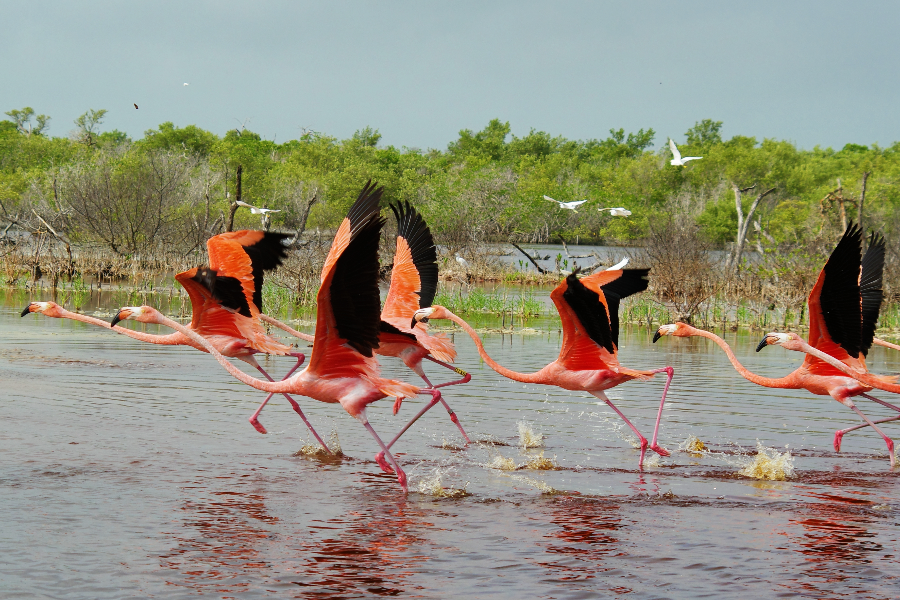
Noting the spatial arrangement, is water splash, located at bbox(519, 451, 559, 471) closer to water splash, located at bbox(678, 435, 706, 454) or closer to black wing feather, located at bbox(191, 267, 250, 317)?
water splash, located at bbox(678, 435, 706, 454)

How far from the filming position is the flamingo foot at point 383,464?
7137 millimetres

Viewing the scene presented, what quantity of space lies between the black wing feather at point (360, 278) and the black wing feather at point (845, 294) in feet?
13.6

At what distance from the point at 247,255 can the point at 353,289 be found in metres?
3.70

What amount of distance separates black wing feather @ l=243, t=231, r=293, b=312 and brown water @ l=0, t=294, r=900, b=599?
4.50 ft

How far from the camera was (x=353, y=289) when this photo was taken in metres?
6.20

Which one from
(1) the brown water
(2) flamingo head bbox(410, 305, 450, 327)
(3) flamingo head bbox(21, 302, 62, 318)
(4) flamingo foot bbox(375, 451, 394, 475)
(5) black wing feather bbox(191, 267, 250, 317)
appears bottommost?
(1) the brown water

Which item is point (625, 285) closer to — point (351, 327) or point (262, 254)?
point (351, 327)

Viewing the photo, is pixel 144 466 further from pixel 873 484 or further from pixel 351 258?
pixel 873 484

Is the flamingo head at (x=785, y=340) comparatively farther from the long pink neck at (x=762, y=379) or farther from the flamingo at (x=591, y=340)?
the flamingo at (x=591, y=340)

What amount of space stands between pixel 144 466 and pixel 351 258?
2.76 meters

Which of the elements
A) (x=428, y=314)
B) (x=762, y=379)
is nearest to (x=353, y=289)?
(x=428, y=314)

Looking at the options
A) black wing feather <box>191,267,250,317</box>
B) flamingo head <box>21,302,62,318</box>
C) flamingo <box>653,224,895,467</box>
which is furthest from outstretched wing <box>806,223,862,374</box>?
flamingo head <box>21,302,62,318</box>

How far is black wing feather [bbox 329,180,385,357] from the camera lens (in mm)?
5965

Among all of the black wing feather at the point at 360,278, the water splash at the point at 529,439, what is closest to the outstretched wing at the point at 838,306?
the water splash at the point at 529,439
